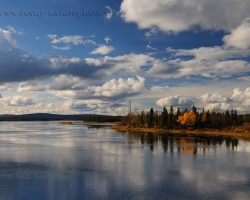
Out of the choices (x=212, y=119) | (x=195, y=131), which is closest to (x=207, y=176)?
(x=195, y=131)

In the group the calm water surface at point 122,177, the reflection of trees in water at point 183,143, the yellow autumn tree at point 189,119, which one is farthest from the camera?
the yellow autumn tree at point 189,119

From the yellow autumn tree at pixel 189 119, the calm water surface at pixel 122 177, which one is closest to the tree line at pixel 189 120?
the yellow autumn tree at pixel 189 119

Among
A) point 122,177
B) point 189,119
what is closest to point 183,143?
point 122,177

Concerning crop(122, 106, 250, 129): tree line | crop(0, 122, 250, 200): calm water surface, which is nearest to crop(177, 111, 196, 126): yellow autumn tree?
crop(122, 106, 250, 129): tree line

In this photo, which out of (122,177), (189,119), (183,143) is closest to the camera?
(122,177)

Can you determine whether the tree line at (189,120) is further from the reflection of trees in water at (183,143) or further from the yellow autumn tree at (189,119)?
the reflection of trees in water at (183,143)

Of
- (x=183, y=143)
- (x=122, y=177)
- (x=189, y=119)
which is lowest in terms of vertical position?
(x=122, y=177)

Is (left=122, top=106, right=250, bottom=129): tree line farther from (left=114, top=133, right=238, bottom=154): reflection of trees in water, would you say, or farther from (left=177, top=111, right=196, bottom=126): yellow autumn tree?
(left=114, top=133, right=238, bottom=154): reflection of trees in water

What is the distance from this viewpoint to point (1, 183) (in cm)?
2241

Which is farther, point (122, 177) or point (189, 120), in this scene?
point (189, 120)

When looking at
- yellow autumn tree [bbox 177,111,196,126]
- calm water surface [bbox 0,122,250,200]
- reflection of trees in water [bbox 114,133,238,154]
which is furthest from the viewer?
yellow autumn tree [bbox 177,111,196,126]

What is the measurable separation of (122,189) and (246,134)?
67.0 m

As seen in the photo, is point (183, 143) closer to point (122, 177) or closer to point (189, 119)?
point (122, 177)

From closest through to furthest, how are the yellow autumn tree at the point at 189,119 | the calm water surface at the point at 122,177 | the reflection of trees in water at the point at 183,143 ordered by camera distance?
1. the calm water surface at the point at 122,177
2. the reflection of trees in water at the point at 183,143
3. the yellow autumn tree at the point at 189,119
